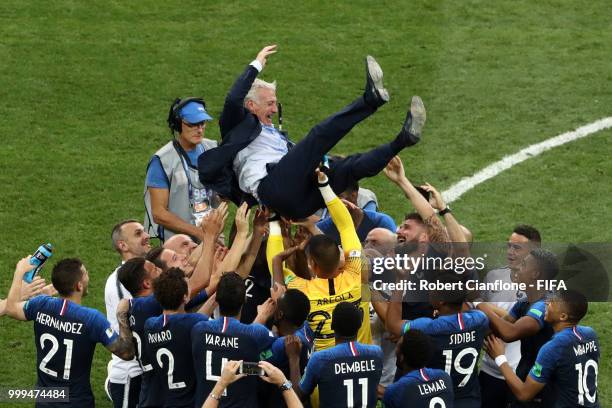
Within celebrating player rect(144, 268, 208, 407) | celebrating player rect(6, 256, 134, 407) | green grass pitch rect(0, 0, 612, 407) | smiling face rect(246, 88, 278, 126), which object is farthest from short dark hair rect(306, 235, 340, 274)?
green grass pitch rect(0, 0, 612, 407)

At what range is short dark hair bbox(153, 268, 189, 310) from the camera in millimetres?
7938

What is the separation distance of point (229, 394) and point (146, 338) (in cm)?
68

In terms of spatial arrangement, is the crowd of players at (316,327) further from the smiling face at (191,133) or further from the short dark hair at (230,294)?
the smiling face at (191,133)

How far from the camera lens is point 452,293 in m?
8.04

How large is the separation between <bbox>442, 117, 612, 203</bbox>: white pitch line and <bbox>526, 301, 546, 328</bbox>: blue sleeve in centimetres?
433

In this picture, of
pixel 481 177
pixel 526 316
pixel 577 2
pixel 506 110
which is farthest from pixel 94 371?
pixel 577 2

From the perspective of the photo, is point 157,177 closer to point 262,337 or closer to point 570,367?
point 262,337

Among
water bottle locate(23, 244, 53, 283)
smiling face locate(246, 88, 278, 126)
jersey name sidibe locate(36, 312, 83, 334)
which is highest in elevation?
smiling face locate(246, 88, 278, 126)

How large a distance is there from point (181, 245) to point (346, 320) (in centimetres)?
200

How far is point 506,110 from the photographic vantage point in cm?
1420

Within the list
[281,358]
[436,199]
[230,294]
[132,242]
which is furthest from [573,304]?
[132,242]

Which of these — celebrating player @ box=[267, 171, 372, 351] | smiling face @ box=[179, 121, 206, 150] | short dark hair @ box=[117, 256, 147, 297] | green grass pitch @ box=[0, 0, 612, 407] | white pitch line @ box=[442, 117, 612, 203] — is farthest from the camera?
white pitch line @ box=[442, 117, 612, 203]

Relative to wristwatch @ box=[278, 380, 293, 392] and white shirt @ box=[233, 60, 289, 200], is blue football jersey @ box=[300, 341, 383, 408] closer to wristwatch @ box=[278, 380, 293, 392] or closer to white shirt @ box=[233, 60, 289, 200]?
wristwatch @ box=[278, 380, 293, 392]

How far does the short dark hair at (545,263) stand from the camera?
28.0ft
